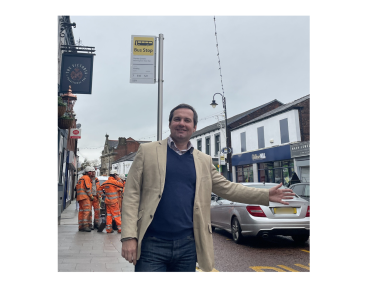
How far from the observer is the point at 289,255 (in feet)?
21.3

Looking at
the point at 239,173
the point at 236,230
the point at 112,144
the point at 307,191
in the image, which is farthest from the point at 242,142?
the point at 112,144

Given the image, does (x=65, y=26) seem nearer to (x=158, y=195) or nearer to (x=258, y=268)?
(x=258, y=268)

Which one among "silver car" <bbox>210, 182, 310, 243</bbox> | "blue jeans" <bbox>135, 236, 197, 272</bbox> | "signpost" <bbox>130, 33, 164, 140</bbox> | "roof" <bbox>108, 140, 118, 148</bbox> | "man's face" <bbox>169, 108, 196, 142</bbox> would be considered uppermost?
"roof" <bbox>108, 140, 118, 148</bbox>

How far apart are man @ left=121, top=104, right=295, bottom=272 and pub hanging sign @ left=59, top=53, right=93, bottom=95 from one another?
9338 millimetres

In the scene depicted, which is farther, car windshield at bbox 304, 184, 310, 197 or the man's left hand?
car windshield at bbox 304, 184, 310, 197

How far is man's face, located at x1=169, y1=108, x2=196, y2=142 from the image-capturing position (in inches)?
93.3

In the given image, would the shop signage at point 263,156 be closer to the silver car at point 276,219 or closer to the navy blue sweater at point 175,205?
the silver car at point 276,219

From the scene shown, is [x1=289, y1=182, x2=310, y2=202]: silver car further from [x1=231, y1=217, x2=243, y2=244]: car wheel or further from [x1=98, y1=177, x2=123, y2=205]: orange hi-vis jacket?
[x1=98, y1=177, x2=123, y2=205]: orange hi-vis jacket

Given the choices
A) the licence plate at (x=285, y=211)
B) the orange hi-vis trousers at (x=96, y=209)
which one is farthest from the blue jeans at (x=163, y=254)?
the orange hi-vis trousers at (x=96, y=209)

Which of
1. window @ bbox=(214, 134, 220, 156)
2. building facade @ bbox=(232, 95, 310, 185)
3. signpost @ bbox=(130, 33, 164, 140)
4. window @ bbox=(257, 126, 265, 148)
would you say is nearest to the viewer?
signpost @ bbox=(130, 33, 164, 140)

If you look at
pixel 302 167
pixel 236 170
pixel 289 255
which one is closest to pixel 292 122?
pixel 302 167

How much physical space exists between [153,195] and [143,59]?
11.1 ft

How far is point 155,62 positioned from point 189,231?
3424mm

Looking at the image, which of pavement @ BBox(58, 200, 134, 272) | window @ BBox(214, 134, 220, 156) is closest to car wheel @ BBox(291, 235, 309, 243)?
pavement @ BBox(58, 200, 134, 272)
